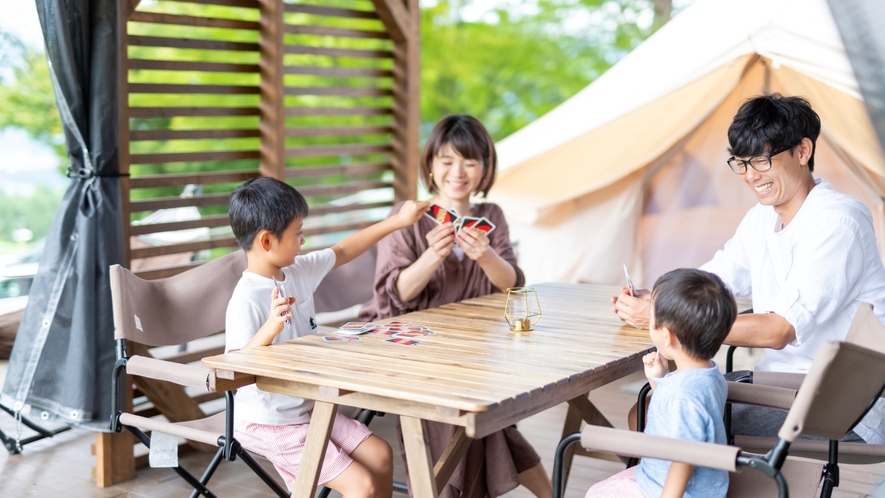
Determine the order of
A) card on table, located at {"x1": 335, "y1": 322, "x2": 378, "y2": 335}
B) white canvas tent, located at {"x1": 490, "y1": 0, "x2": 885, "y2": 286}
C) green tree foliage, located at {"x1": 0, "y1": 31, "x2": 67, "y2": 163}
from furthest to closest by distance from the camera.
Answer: green tree foliage, located at {"x1": 0, "y1": 31, "x2": 67, "y2": 163}, white canvas tent, located at {"x1": 490, "y1": 0, "x2": 885, "y2": 286}, card on table, located at {"x1": 335, "y1": 322, "x2": 378, "y2": 335}

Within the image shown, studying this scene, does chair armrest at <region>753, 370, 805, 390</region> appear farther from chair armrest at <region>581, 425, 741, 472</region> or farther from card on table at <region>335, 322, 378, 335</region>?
card on table at <region>335, 322, 378, 335</region>

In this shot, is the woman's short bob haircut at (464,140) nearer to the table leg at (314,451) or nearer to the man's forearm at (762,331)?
the man's forearm at (762,331)

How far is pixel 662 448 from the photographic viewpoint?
1801 millimetres

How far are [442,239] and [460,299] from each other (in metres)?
0.38

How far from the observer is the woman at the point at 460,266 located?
2.96 metres

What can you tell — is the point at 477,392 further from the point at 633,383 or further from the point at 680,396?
the point at 633,383

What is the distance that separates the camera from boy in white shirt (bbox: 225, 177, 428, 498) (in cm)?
234

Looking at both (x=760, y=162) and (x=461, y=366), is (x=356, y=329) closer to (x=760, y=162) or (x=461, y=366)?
(x=461, y=366)

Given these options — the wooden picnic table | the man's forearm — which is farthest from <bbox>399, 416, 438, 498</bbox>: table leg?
the man's forearm

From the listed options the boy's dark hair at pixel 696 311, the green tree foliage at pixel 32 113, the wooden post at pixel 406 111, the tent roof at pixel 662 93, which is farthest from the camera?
the green tree foliage at pixel 32 113

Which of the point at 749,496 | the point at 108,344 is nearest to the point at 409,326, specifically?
the point at 749,496

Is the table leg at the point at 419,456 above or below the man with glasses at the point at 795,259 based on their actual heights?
below

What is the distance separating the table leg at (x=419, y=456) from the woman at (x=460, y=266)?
900mm

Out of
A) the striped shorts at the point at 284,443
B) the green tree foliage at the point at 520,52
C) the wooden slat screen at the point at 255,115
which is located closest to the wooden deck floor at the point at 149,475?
the wooden slat screen at the point at 255,115
